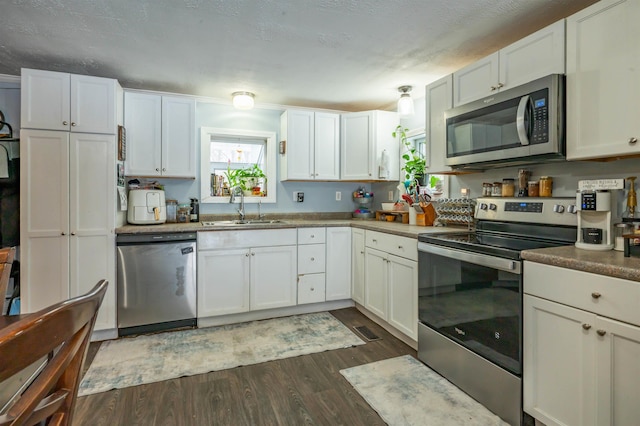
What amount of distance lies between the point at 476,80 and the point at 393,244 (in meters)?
1.35

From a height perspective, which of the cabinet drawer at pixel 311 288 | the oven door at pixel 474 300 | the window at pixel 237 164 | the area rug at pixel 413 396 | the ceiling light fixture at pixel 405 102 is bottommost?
the area rug at pixel 413 396

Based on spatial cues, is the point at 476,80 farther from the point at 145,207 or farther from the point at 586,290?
the point at 145,207

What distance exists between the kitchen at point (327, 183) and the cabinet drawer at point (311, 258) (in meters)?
0.78

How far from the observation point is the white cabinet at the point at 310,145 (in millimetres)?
3752

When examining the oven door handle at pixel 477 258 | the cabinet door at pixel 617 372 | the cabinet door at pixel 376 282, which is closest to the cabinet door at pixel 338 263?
the cabinet door at pixel 376 282

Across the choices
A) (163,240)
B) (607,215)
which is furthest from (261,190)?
(607,215)

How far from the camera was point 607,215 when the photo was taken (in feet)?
5.44

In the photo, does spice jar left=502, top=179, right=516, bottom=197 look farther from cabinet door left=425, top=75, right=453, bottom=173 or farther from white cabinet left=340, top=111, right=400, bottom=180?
white cabinet left=340, top=111, right=400, bottom=180

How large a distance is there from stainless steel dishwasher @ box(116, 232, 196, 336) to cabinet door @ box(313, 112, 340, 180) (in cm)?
158

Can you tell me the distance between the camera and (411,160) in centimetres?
364

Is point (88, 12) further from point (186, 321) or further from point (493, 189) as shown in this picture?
point (493, 189)

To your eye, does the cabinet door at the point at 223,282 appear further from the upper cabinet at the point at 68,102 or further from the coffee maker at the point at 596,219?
the coffee maker at the point at 596,219

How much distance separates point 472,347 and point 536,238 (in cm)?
81

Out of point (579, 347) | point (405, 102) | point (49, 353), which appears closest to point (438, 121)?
point (405, 102)
